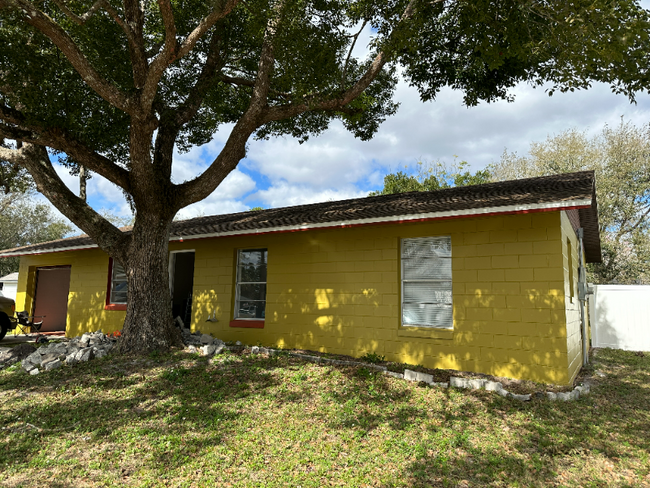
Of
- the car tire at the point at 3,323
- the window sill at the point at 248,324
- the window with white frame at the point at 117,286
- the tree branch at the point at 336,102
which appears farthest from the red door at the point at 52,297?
the tree branch at the point at 336,102

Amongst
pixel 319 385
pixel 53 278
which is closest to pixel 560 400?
pixel 319 385

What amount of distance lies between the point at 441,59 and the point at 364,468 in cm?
920

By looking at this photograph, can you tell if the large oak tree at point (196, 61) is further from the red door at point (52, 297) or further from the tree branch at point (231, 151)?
the red door at point (52, 297)

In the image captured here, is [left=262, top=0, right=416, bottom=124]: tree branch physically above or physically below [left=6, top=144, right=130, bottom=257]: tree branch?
above

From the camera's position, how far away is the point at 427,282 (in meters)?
8.11

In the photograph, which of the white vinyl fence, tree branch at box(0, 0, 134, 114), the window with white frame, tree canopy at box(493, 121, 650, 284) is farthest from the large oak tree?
tree canopy at box(493, 121, 650, 284)

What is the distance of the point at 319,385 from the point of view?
630cm

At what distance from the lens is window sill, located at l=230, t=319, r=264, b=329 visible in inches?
393

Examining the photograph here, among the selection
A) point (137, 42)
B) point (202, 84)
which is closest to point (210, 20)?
point (137, 42)

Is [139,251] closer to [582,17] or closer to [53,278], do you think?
[582,17]

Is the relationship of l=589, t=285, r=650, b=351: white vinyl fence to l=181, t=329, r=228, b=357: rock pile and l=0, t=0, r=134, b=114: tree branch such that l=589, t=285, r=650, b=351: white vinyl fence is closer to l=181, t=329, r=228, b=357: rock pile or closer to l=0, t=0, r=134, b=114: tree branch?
l=181, t=329, r=228, b=357: rock pile

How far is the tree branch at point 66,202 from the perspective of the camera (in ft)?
27.5

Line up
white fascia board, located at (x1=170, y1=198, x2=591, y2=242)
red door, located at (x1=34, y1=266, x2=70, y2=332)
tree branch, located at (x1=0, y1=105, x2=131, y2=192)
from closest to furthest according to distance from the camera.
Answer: white fascia board, located at (x1=170, y1=198, x2=591, y2=242) → tree branch, located at (x1=0, y1=105, x2=131, y2=192) → red door, located at (x1=34, y1=266, x2=70, y2=332)

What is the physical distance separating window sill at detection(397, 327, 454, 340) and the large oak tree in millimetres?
4365
